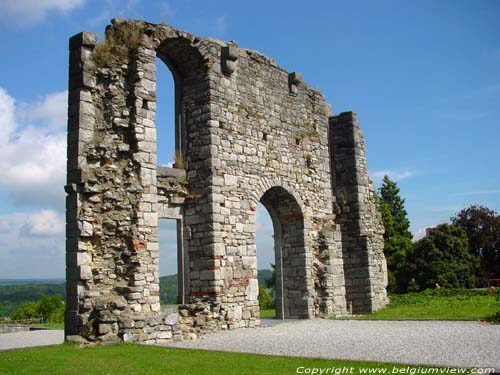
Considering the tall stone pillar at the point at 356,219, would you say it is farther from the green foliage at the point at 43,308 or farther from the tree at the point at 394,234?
the green foliage at the point at 43,308

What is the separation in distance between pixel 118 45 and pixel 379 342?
8.36 metres

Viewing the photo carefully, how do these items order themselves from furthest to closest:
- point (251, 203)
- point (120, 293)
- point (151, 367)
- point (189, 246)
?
point (251, 203), point (189, 246), point (120, 293), point (151, 367)

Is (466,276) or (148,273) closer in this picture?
(148,273)

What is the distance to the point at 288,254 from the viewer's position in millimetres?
17047

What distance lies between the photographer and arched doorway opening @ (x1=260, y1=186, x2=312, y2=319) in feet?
54.4

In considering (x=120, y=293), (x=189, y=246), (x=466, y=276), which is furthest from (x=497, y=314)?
(x=466, y=276)

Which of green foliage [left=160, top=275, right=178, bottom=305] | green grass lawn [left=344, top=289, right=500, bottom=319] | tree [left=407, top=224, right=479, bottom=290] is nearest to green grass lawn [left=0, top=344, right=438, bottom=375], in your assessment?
green grass lawn [left=344, top=289, right=500, bottom=319]

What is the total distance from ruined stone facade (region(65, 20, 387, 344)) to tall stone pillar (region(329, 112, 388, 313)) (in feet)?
0.14

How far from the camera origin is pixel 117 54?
1249cm

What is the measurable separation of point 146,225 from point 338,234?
8.12 m

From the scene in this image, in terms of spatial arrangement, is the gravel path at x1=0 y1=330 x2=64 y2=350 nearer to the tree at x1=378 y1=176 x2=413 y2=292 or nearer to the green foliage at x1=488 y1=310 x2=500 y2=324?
the green foliage at x1=488 y1=310 x2=500 y2=324

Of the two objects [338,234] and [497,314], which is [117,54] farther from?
[497,314]

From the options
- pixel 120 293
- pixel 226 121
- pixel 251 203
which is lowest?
pixel 120 293

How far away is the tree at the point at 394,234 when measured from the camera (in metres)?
32.4
